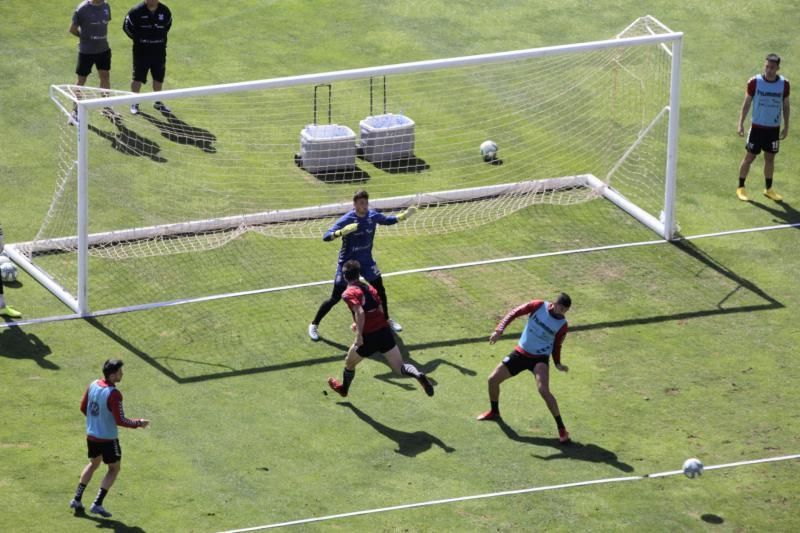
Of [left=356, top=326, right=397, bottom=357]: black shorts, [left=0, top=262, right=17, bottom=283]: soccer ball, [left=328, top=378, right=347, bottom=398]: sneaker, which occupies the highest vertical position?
[left=356, top=326, right=397, bottom=357]: black shorts

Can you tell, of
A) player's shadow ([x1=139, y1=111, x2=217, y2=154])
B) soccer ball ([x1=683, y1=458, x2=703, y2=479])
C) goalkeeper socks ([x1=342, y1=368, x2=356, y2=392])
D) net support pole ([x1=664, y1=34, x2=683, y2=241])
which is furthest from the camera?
player's shadow ([x1=139, y1=111, x2=217, y2=154])

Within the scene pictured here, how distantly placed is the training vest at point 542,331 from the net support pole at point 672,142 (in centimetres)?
606

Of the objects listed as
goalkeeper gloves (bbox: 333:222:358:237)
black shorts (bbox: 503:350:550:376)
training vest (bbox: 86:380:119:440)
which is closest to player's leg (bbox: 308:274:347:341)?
goalkeeper gloves (bbox: 333:222:358:237)

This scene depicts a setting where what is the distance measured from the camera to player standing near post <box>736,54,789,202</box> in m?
24.7

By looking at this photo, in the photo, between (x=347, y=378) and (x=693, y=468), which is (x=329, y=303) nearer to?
(x=347, y=378)

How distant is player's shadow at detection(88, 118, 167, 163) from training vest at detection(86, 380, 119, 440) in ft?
29.9

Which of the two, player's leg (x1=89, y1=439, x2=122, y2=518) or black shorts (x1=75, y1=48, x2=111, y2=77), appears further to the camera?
black shorts (x1=75, y1=48, x2=111, y2=77)

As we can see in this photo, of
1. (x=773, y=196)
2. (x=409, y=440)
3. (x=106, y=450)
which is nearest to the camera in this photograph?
(x=106, y=450)

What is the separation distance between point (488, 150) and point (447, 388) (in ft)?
23.1

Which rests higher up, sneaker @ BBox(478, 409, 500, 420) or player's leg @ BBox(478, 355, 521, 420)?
player's leg @ BBox(478, 355, 521, 420)

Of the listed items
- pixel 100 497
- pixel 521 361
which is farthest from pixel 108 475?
pixel 521 361

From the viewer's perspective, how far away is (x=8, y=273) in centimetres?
2220

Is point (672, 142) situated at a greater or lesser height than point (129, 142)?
greater

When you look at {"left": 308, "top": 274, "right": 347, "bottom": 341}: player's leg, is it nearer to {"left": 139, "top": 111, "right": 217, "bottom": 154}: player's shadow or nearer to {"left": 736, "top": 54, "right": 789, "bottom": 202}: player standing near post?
{"left": 139, "top": 111, "right": 217, "bottom": 154}: player's shadow
